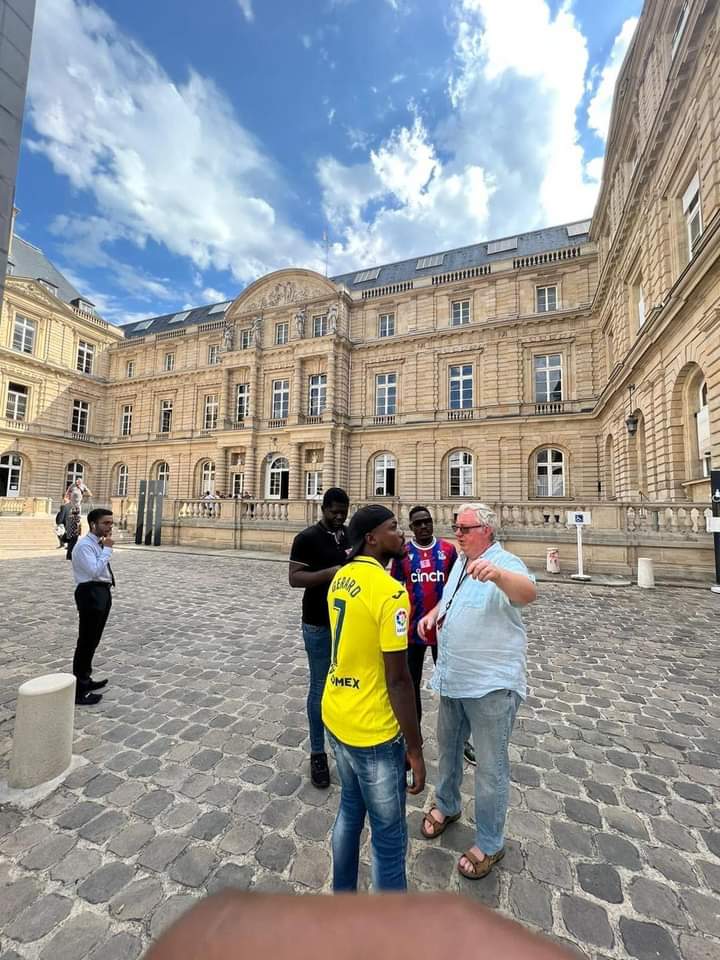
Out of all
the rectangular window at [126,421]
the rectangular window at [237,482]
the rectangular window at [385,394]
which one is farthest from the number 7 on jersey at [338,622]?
the rectangular window at [126,421]

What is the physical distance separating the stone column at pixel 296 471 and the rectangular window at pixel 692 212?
64.3 feet

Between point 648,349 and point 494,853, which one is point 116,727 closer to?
point 494,853

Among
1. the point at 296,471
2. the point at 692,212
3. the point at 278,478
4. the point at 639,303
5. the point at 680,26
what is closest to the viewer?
the point at 692,212

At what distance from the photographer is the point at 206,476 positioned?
30.3 metres

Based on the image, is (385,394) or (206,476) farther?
(206,476)

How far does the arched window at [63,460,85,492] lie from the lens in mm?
31577

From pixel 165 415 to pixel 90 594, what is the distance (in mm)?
31664

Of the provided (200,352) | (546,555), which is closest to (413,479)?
(546,555)

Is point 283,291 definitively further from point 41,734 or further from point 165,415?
point 41,734

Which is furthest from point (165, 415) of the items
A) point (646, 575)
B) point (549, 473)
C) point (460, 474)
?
point (646, 575)

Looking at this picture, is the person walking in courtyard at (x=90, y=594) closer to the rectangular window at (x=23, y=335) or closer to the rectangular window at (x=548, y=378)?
the rectangular window at (x=548, y=378)

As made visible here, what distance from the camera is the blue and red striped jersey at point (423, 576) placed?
3406 millimetres

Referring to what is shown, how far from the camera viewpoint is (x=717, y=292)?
392 inches

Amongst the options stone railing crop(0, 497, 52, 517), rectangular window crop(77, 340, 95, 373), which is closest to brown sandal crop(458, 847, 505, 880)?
stone railing crop(0, 497, 52, 517)
